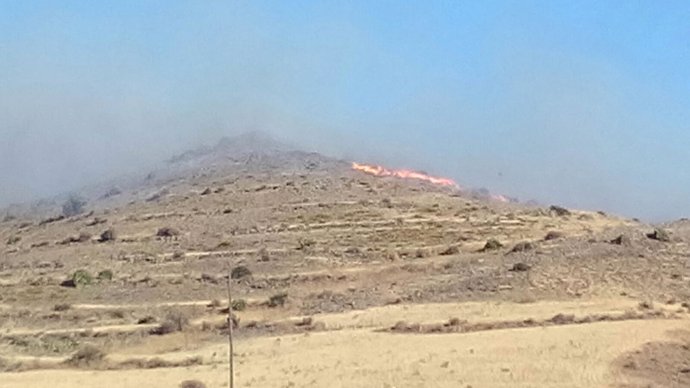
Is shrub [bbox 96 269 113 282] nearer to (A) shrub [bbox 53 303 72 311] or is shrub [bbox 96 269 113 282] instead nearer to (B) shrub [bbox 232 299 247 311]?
(A) shrub [bbox 53 303 72 311]

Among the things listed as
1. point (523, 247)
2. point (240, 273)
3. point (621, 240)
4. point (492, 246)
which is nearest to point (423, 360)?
point (621, 240)

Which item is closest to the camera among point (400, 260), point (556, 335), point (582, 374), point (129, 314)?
point (582, 374)

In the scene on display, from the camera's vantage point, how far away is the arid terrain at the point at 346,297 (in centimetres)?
3725

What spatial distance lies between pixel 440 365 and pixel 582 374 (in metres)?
4.49

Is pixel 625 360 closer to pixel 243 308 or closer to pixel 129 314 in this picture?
pixel 243 308

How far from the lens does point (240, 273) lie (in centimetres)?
6425

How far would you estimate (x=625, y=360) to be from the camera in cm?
3666

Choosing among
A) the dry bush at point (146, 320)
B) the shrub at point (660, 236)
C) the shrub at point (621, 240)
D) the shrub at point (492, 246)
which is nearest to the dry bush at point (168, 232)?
the shrub at point (492, 246)

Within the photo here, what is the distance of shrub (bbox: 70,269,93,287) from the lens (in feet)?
210

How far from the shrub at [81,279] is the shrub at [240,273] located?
8044mm

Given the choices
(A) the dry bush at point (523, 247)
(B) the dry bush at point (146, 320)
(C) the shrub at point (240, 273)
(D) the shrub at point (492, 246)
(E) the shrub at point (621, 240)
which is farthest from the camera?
(D) the shrub at point (492, 246)

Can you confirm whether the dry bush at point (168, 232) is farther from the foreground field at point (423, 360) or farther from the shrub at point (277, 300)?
the foreground field at point (423, 360)

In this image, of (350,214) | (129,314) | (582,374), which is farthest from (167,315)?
(350,214)

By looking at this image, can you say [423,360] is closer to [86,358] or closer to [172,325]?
[86,358]
